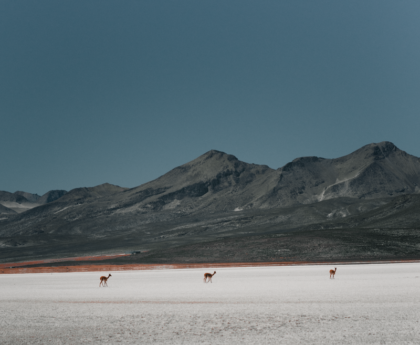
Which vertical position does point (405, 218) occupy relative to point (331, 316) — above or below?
above

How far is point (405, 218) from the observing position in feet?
323

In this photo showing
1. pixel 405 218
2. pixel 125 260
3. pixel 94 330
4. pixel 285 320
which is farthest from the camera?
pixel 405 218

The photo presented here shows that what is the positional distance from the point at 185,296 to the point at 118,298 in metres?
2.95

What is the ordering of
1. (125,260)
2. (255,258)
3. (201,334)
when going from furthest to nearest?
1. (125,260)
2. (255,258)
3. (201,334)

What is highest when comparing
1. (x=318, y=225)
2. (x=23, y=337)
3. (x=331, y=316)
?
(x=318, y=225)

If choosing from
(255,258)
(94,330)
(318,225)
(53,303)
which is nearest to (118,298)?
(53,303)

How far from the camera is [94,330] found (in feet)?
38.9

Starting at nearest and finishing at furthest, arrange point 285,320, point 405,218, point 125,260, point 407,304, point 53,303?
point 285,320 → point 407,304 → point 53,303 → point 125,260 → point 405,218

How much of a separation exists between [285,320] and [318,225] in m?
109

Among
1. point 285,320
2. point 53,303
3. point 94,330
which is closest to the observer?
point 94,330

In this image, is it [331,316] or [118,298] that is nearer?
[331,316]

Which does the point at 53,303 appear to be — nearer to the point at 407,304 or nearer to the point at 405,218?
the point at 407,304

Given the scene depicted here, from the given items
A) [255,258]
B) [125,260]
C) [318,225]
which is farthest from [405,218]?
[125,260]

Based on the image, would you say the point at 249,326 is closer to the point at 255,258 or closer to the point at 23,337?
the point at 23,337
